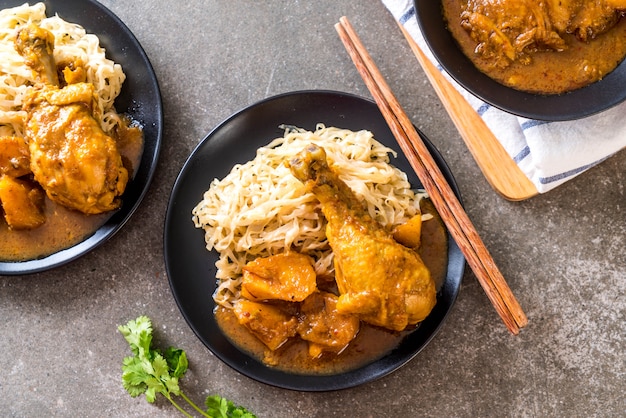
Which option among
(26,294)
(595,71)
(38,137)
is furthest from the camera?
(26,294)

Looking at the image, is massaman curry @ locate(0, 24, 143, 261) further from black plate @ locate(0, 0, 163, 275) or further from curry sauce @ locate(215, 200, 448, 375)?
curry sauce @ locate(215, 200, 448, 375)

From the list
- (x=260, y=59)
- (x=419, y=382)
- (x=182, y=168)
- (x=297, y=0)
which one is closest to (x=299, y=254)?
(x=182, y=168)

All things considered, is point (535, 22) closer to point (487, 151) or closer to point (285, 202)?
point (487, 151)

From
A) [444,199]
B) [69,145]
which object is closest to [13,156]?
[69,145]

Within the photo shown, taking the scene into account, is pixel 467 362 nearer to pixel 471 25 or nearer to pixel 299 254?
pixel 299 254

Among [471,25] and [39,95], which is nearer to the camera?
[471,25]

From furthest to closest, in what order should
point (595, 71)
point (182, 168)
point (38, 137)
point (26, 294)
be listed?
point (26, 294), point (182, 168), point (38, 137), point (595, 71)

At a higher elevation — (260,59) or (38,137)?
(38,137)
